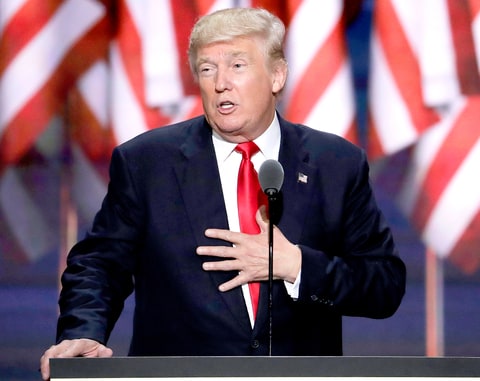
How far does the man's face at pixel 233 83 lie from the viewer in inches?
90.9

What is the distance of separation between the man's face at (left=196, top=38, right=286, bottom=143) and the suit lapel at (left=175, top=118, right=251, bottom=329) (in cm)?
8

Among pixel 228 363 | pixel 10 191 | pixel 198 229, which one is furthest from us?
pixel 10 191

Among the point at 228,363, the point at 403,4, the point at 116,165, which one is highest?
the point at 403,4

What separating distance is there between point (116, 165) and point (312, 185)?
47 centimetres

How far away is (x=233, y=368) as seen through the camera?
1625 millimetres

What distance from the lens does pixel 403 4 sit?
3.86 meters

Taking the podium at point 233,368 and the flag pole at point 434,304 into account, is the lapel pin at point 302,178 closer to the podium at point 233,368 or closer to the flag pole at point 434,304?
the podium at point 233,368

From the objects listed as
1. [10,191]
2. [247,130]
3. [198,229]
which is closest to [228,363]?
[198,229]

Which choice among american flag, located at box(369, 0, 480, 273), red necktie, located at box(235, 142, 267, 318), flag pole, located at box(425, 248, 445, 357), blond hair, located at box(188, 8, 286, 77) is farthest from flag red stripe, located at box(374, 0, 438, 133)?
red necktie, located at box(235, 142, 267, 318)

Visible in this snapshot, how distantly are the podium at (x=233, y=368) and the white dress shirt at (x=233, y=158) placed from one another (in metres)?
0.72

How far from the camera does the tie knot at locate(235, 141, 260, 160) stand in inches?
93.5

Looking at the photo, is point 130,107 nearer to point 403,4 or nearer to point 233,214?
point 403,4

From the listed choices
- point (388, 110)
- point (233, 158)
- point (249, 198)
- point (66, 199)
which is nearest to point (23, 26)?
point (66, 199)

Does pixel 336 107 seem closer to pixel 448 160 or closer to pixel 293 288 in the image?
pixel 448 160
